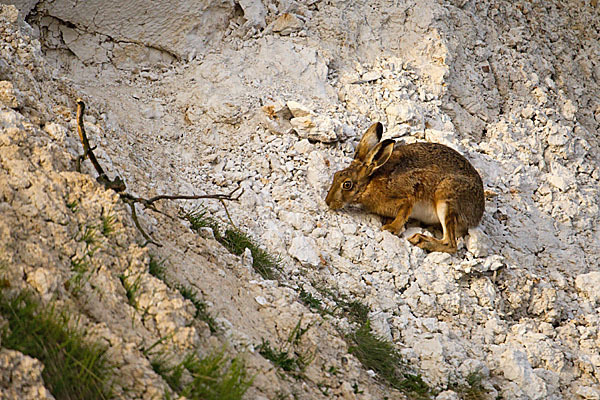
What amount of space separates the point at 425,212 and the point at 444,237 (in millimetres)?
500

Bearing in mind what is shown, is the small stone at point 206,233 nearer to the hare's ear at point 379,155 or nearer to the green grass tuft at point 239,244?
the green grass tuft at point 239,244

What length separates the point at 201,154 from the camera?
8.32 metres

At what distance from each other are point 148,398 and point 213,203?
3.82 metres

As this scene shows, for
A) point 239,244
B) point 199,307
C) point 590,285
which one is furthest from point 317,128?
point 199,307

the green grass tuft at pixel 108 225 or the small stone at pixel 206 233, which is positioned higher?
the green grass tuft at pixel 108 225

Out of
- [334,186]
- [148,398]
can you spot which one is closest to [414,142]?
[334,186]

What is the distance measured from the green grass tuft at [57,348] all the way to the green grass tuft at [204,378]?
39cm

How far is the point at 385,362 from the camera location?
19.6 ft

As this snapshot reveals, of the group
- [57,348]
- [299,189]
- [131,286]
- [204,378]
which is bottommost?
[299,189]

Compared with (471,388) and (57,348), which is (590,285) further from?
(57,348)

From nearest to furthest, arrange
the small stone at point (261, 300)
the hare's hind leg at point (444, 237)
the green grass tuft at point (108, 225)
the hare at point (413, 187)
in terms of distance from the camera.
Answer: the green grass tuft at point (108, 225), the small stone at point (261, 300), the hare's hind leg at point (444, 237), the hare at point (413, 187)

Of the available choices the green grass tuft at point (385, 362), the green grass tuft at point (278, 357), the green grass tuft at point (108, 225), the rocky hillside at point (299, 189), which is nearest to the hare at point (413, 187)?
the rocky hillside at point (299, 189)

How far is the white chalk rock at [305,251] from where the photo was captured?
23.4ft

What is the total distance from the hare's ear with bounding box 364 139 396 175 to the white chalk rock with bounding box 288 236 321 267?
149cm
